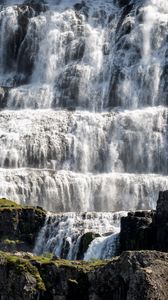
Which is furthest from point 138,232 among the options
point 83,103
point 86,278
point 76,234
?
point 83,103

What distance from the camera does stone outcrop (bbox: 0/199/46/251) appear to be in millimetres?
80188

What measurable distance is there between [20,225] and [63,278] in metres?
31.5

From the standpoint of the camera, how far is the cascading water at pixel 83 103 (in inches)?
3799

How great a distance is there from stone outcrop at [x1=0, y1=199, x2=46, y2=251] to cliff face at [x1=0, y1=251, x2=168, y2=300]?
28709mm

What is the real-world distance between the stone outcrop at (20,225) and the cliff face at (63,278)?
1130 inches

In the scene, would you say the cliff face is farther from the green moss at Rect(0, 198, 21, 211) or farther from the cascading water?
the green moss at Rect(0, 198, 21, 211)

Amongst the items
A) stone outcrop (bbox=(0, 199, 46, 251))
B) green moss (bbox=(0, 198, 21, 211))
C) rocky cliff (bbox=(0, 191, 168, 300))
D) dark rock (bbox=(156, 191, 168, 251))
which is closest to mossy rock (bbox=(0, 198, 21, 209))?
green moss (bbox=(0, 198, 21, 211))

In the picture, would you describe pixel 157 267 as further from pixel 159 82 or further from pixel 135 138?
pixel 159 82

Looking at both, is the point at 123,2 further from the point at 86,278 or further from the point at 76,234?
the point at 86,278

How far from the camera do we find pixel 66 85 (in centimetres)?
11688

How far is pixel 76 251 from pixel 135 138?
33.0 metres

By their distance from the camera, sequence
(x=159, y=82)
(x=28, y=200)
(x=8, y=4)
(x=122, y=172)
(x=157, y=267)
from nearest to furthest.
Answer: (x=157, y=267) < (x=28, y=200) < (x=122, y=172) < (x=159, y=82) < (x=8, y=4)

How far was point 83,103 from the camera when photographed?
114 m

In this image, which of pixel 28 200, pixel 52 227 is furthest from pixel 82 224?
pixel 28 200
